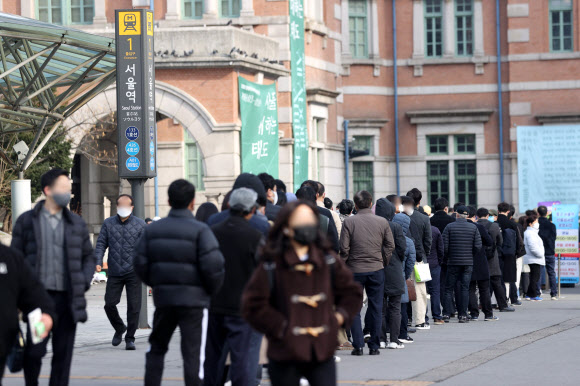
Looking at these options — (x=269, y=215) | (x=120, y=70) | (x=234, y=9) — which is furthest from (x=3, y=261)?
(x=234, y=9)

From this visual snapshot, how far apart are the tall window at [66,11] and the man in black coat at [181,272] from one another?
24910mm

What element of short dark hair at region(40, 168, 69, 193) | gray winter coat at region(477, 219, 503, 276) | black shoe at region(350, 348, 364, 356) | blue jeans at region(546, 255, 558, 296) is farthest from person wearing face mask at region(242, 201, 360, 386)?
blue jeans at region(546, 255, 558, 296)

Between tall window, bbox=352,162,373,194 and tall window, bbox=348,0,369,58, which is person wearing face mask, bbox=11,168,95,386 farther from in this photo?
tall window, bbox=348,0,369,58

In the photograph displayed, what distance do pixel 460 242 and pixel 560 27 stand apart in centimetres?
2325

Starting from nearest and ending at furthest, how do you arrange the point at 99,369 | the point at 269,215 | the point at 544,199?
the point at 269,215 < the point at 99,369 < the point at 544,199

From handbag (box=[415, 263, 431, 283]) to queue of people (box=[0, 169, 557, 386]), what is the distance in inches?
0.7

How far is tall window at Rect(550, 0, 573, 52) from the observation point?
39.6m

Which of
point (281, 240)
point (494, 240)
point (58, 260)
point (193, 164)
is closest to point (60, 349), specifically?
point (58, 260)

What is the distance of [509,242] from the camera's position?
2166cm

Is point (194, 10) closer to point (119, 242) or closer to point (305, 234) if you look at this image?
point (119, 242)

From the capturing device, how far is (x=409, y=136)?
41000 millimetres

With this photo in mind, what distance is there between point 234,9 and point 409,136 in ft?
33.7

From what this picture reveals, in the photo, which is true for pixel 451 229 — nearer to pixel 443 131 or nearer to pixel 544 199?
pixel 544 199

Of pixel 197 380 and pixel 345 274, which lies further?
pixel 197 380
